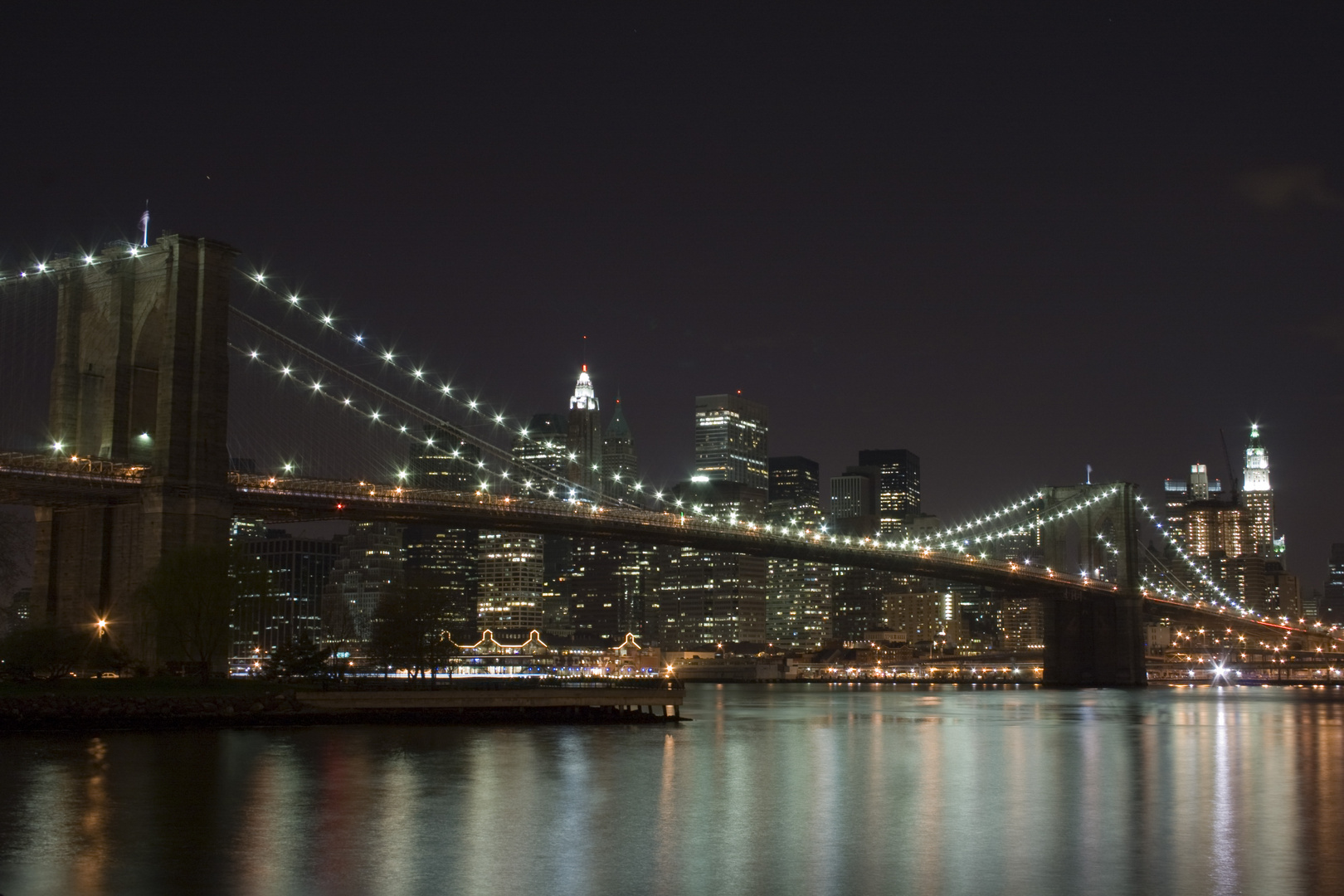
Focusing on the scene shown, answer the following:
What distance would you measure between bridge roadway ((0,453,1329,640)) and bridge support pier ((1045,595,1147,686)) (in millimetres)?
2064

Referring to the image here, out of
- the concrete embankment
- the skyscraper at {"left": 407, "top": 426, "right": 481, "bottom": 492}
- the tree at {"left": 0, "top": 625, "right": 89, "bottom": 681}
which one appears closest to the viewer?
the concrete embankment

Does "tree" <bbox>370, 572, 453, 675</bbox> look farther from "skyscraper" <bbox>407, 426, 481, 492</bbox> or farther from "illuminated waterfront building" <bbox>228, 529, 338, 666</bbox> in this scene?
"illuminated waterfront building" <bbox>228, 529, 338, 666</bbox>

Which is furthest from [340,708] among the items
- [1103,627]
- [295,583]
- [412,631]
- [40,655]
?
[295,583]

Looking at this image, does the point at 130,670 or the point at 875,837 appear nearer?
the point at 875,837

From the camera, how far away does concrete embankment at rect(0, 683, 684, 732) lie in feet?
130

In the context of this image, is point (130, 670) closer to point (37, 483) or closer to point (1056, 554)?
point (37, 483)

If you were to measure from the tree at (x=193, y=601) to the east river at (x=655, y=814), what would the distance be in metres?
6.85

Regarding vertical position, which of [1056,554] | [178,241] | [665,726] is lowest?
[665,726]

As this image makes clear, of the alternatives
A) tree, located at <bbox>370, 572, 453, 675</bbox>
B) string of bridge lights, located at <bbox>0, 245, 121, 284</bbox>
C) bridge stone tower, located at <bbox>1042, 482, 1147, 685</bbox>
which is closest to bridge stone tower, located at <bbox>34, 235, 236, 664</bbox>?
string of bridge lights, located at <bbox>0, 245, 121, 284</bbox>

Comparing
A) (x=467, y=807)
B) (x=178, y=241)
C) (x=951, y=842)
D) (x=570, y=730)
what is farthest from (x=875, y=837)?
(x=178, y=241)

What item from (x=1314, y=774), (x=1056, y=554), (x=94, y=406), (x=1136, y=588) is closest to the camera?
(x=1314, y=774)

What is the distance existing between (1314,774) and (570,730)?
21441mm

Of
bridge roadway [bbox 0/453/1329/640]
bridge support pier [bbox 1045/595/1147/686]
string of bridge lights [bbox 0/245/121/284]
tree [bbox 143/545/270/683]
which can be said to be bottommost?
bridge support pier [bbox 1045/595/1147/686]

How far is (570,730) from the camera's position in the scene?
4462 cm
